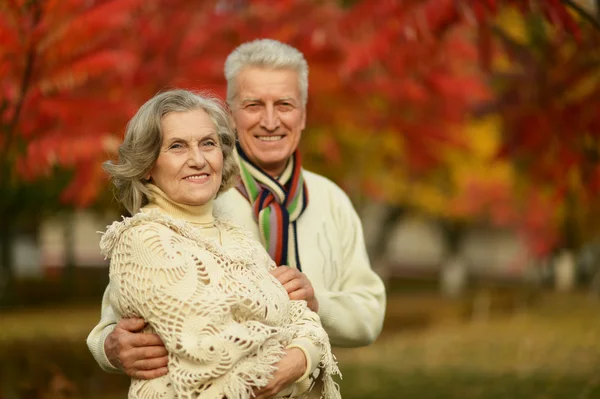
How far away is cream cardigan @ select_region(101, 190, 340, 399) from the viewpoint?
8.20ft

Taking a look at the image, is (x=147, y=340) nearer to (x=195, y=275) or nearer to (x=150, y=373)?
(x=150, y=373)

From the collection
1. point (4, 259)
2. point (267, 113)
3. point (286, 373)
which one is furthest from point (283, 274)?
point (4, 259)

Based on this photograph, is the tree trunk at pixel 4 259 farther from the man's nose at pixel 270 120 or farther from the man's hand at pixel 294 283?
the man's hand at pixel 294 283

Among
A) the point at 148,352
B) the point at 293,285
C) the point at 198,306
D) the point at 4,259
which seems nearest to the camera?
the point at 198,306

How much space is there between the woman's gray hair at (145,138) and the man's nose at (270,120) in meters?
0.52

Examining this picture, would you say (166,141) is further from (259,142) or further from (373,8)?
(373,8)

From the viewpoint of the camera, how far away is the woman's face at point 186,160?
2691 millimetres

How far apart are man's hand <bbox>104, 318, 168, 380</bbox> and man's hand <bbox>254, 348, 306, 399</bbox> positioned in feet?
1.01

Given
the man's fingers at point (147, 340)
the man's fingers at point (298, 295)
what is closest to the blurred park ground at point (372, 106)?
the man's fingers at point (298, 295)

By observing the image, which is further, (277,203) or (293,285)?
(277,203)

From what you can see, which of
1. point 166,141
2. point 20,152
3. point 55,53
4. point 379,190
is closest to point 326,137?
point 20,152

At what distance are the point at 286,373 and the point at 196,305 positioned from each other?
38 cm

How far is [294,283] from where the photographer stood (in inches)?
114

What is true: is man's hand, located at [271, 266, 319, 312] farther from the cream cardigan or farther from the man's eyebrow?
the man's eyebrow
